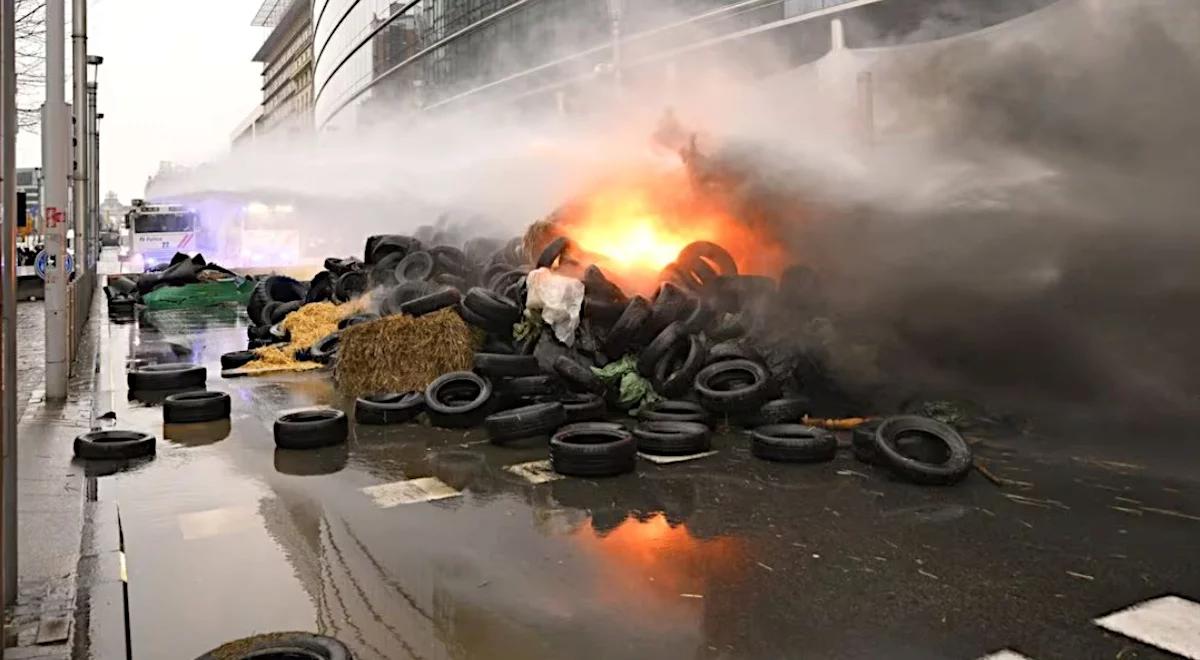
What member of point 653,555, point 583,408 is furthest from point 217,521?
point 583,408

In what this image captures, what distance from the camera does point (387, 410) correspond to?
339 inches

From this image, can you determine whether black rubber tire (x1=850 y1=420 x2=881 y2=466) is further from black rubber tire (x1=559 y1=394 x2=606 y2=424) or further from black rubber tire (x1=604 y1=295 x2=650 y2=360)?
black rubber tire (x1=604 y1=295 x2=650 y2=360)

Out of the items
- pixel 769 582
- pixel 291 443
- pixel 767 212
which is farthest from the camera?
pixel 767 212

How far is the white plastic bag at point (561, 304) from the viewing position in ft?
30.6

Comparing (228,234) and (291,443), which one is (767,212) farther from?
(228,234)

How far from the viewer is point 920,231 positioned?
9195 millimetres

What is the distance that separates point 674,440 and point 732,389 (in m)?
1.38

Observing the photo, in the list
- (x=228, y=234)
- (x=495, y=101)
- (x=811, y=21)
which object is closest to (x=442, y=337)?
(x=811, y=21)

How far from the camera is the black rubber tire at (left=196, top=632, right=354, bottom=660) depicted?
3.47 m

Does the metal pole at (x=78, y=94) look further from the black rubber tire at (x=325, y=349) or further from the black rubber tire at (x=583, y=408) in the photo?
the black rubber tire at (x=583, y=408)

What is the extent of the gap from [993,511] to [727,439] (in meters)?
2.61

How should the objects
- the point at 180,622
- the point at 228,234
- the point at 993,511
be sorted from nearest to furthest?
the point at 180,622 → the point at 993,511 → the point at 228,234

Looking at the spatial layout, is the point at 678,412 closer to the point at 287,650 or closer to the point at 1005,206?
the point at 1005,206

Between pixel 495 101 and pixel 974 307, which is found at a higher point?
pixel 495 101
